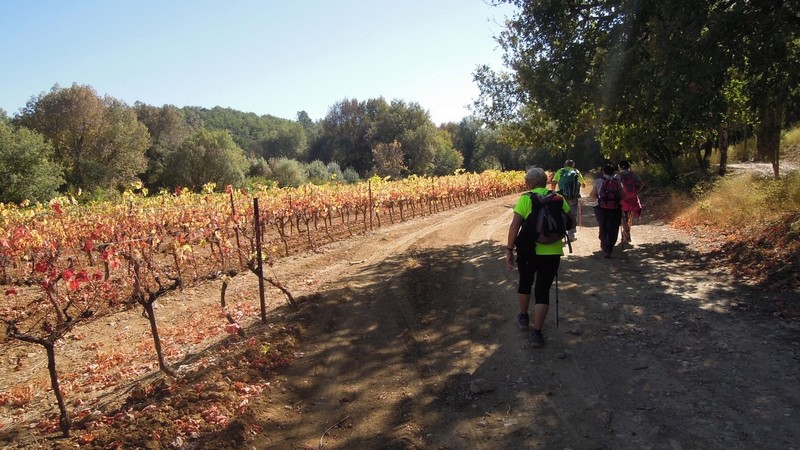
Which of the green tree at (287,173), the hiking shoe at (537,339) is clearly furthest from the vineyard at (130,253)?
the green tree at (287,173)

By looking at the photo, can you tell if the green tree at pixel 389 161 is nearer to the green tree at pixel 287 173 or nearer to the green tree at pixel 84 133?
the green tree at pixel 287 173

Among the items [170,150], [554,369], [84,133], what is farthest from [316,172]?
[554,369]

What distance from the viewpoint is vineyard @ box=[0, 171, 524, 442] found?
5.78 meters

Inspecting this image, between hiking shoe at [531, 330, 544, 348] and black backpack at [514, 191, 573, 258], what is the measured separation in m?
0.87

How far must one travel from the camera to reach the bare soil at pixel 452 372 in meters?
3.87

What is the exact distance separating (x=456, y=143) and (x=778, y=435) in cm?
8302

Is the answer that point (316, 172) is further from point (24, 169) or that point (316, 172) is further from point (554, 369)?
point (554, 369)

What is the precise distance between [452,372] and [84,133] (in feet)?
154

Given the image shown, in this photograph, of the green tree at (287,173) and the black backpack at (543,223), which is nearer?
the black backpack at (543,223)

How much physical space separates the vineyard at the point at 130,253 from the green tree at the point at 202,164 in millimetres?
28015

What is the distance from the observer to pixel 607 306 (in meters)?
6.39

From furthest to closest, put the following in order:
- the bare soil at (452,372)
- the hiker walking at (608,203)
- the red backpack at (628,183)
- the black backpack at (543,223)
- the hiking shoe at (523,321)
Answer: the red backpack at (628,183) < the hiker walking at (608,203) < the hiking shoe at (523,321) < the black backpack at (543,223) < the bare soil at (452,372)

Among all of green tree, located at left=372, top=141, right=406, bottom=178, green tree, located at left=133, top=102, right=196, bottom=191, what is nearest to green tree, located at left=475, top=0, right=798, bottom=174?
green tree, located at left=372, top=141, right=406, bottom=178

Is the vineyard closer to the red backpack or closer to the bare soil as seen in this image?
the bare soil
